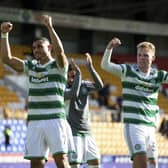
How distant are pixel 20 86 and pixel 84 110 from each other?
47.3 feet

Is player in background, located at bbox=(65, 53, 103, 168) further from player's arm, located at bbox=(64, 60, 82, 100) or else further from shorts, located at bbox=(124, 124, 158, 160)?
shorts, located at bbox=(124, 124, 158, 160)

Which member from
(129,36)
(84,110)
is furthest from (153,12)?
(84,110)

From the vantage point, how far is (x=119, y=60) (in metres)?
28.9

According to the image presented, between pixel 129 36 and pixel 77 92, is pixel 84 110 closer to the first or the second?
pixel 77 92

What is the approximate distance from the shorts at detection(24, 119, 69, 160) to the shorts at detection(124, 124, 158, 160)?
0.82 meters

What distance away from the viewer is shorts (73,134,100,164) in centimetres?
948

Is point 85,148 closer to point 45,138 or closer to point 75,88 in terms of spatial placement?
point 75,88

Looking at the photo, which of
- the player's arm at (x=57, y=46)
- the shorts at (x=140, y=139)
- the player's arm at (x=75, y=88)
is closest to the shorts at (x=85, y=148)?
the player's arm at (x=75, y=88)

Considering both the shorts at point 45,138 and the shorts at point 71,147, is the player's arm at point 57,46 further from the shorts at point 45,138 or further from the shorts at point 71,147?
the shorts at point 71,147

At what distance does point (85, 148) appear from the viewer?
31.6 ft

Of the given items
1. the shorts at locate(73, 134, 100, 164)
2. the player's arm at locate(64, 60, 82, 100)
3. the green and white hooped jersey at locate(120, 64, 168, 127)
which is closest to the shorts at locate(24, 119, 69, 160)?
the green and white hooped jersey at locate(120, 64, 168, 127)

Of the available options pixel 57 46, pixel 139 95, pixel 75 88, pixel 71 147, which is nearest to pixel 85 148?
pixel 75 88

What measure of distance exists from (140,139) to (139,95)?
0.56 metres

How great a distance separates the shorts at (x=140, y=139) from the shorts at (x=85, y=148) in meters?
1.66
